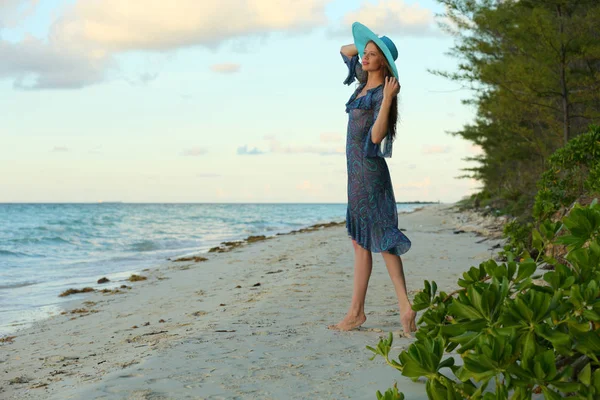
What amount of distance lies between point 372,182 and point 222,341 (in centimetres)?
149

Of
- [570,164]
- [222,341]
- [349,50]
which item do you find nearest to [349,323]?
[222,341]

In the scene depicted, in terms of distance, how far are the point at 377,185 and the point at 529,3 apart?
11011mm

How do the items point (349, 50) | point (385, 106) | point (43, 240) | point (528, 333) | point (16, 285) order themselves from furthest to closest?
1. point (43, 240)
2. point (16, 285)
3. point (349, 50)
4. point (385, 106)
5. point (528, 333)

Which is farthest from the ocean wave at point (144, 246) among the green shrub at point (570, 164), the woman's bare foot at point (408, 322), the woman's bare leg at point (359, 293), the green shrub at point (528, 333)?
the green shrub at point (528, 333)

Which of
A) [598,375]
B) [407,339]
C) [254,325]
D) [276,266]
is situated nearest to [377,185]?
[407,339]

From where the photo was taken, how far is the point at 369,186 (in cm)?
427

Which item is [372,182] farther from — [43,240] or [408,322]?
[43,240]

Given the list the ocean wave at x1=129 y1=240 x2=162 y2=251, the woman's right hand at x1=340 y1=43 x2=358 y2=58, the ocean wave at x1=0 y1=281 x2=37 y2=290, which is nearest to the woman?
the woman's right hand at x1=340 y1=43 x2=358 y2=58

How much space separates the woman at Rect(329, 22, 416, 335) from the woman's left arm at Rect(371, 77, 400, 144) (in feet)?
0.08

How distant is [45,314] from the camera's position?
24.4 ft

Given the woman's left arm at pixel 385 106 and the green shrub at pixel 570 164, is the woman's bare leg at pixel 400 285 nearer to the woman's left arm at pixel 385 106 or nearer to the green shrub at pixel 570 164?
the woman's left arm at pixel 385 106

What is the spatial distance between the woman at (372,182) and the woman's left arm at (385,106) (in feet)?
0.08

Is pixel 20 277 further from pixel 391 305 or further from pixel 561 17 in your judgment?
pixel 561 17

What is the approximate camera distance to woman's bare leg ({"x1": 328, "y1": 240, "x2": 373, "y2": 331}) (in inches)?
171
